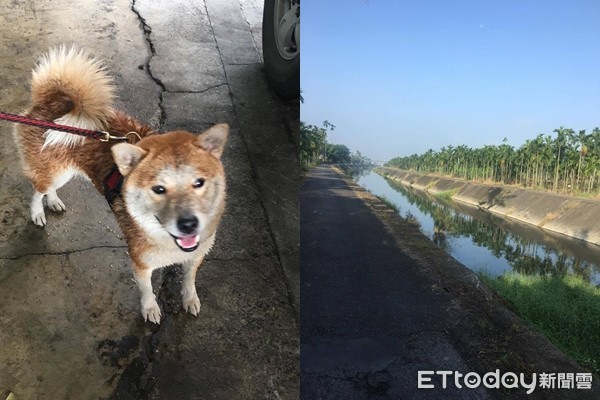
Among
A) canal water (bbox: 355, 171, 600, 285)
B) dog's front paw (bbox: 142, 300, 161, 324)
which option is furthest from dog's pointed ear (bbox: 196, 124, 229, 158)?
dog's front paw (bbox: 142, 300, 161, 324)

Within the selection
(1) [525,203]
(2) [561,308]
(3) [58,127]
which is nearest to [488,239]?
(1) [525,203]

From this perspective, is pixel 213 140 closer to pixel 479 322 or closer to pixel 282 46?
pixel 282 46

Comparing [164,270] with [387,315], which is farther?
[164,270]

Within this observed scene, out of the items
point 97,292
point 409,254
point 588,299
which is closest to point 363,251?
point 409,254

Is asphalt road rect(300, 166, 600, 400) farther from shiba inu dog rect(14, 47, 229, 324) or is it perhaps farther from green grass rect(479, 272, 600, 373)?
shiba inu dog rect(14, 47, 229, 324)

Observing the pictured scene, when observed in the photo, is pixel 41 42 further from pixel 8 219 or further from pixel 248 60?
pixel 248 60

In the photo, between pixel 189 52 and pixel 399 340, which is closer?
pixel 399 340

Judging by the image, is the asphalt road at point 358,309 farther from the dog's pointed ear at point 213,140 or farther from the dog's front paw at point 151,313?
the dog's front paw at point 151,313
